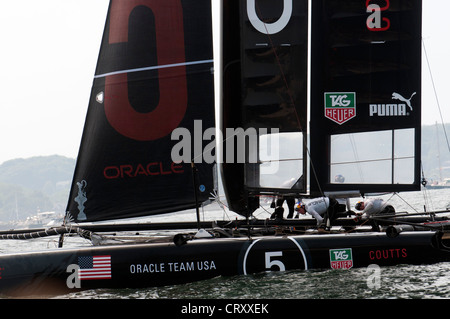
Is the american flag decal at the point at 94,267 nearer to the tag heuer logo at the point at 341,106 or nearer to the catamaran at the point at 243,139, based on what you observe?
the catamaran at the point at 243,139

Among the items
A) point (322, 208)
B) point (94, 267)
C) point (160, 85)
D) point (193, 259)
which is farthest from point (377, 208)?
point (94, 267)

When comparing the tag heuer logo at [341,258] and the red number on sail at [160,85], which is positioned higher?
the red number on sail at [160,85]

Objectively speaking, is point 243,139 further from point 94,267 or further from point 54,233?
point 54,233

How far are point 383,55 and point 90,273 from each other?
17.1ft

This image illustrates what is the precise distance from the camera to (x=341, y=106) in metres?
8.59

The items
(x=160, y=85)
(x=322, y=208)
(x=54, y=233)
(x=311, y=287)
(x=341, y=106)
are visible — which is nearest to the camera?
(x=311, y=287)

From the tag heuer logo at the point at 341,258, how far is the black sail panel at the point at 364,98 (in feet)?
4.05

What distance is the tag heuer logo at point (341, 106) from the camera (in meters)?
8.58

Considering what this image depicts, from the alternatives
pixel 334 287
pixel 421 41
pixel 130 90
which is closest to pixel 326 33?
pixel 421 41

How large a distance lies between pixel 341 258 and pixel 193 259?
1935 mm

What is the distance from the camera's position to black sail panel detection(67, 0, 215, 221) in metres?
8.88

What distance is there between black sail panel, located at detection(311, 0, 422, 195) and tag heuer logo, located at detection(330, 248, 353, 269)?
123 cm

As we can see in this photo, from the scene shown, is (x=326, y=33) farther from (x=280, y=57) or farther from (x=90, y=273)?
(x=90, y=273)

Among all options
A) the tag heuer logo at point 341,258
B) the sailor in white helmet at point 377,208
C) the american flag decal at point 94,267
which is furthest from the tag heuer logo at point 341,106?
the american flag decal at point 94,267
